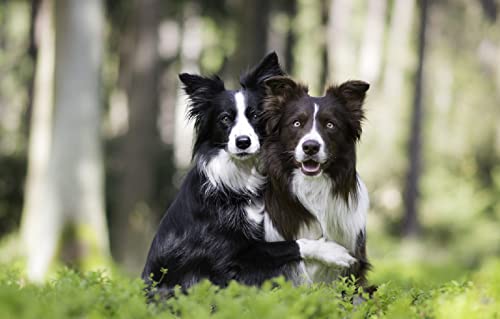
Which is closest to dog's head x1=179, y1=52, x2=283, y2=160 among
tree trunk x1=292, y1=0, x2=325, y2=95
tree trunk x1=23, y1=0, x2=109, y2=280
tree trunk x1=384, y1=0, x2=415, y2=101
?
tree trunk x1=23, y1=0, x2=109, y2=280

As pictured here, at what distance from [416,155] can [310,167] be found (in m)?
18.4

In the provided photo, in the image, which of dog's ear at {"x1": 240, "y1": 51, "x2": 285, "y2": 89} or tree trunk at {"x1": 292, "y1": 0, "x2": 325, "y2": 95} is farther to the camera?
tree trunk at {"x1": 292, "y1": 0, "x2": 325, "y2": 95}

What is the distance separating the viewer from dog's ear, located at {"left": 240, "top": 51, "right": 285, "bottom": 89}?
6660mm

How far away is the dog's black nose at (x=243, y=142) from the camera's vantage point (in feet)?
20.2

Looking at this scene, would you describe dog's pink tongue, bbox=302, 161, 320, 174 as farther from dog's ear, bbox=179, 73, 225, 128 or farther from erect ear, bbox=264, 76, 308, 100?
dog's ear, bbox=179, 73, 225, 128

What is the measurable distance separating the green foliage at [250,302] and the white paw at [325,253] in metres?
0.50

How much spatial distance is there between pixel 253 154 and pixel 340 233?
36.0 inches

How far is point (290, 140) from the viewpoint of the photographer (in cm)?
600

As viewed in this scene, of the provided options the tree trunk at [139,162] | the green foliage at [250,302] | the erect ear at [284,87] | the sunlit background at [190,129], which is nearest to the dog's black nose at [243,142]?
the erect ear at [284,87]

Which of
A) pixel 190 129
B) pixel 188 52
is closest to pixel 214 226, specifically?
pixel 190 129

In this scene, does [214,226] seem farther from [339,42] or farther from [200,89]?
[339,42]

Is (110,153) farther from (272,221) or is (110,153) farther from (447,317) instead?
(447,317)

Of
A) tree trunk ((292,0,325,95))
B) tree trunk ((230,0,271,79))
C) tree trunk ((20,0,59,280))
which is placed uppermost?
tree trunk ((292,0,325,95))

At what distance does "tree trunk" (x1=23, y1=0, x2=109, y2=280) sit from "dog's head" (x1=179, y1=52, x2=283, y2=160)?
7115mm
